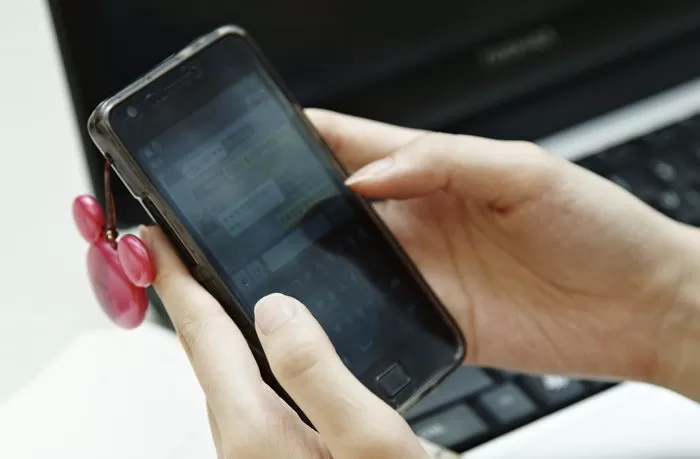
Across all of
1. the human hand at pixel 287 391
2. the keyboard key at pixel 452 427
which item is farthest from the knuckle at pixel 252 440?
the keyboard key at pixel 452 427

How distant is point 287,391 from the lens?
33 cm

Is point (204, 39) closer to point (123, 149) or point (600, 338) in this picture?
point (123, 149)

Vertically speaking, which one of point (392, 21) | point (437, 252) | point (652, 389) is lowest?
point (652, 389)

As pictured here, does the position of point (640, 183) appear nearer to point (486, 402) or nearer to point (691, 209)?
point (691, 209)

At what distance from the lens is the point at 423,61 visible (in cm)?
59

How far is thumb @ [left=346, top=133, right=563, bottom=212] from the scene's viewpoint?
43 centimetres

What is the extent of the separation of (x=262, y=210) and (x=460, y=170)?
10 centimetres

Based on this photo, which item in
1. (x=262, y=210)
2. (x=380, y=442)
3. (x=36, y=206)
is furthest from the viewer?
(x=36, y=206)

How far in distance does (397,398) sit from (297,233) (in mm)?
94

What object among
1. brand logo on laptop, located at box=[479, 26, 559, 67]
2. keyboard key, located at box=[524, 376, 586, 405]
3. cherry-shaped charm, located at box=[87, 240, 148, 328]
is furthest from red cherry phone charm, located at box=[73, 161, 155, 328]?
brand logo on laptop, located at box=[479, 26, 559, 67]

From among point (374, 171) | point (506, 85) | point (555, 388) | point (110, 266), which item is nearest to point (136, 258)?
point (110, 266)

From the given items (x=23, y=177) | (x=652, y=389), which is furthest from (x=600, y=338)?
(x=23, y=177)

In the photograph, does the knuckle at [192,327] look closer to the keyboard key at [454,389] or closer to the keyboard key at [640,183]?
the keyboard key at [454,389]

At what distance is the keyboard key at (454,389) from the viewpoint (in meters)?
0.45
